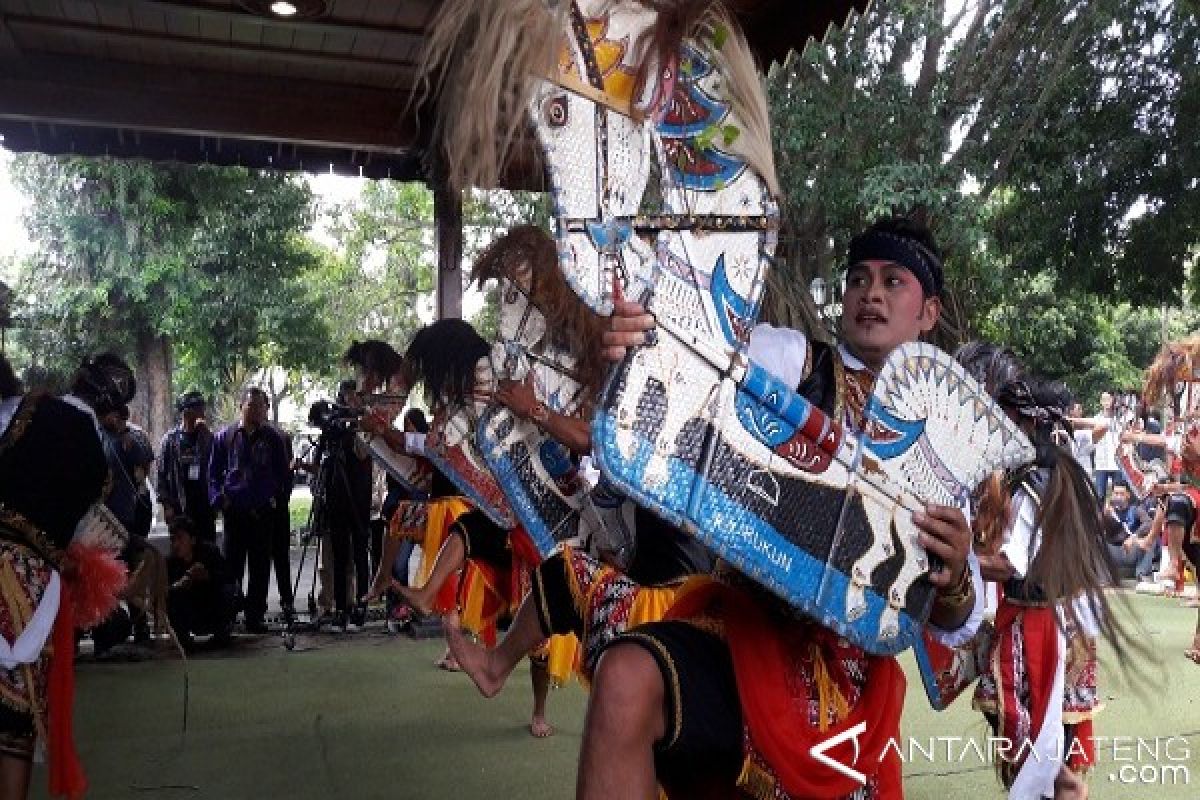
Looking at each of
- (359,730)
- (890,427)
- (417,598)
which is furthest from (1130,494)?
(890,427)

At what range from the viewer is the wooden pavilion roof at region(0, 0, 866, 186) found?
17.6 feet

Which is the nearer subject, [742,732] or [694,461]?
[694,461]

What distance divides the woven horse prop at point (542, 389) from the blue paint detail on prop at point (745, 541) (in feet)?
4.87

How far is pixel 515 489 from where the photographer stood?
348cm

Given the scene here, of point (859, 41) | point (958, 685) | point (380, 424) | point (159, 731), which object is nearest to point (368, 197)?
point (859, 41)

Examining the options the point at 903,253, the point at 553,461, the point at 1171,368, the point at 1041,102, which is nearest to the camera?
the point at 903,253

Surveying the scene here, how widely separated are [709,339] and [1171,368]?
282 inches

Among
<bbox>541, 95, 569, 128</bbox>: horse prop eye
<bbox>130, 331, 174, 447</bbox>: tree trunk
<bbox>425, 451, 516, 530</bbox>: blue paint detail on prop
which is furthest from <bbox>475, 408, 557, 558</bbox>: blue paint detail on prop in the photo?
<bbox>130, 331, 174, 447</bbox>: tree trunk

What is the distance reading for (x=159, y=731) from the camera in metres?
4.89

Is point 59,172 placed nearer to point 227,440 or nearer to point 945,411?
point 227,440

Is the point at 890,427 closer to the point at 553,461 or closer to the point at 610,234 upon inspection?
the point at 610,234

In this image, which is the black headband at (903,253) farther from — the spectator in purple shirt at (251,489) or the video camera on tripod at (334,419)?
the spectator in purple shirt at (251,489)

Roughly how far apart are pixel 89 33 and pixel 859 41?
6484mm

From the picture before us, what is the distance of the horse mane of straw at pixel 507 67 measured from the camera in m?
1.57
